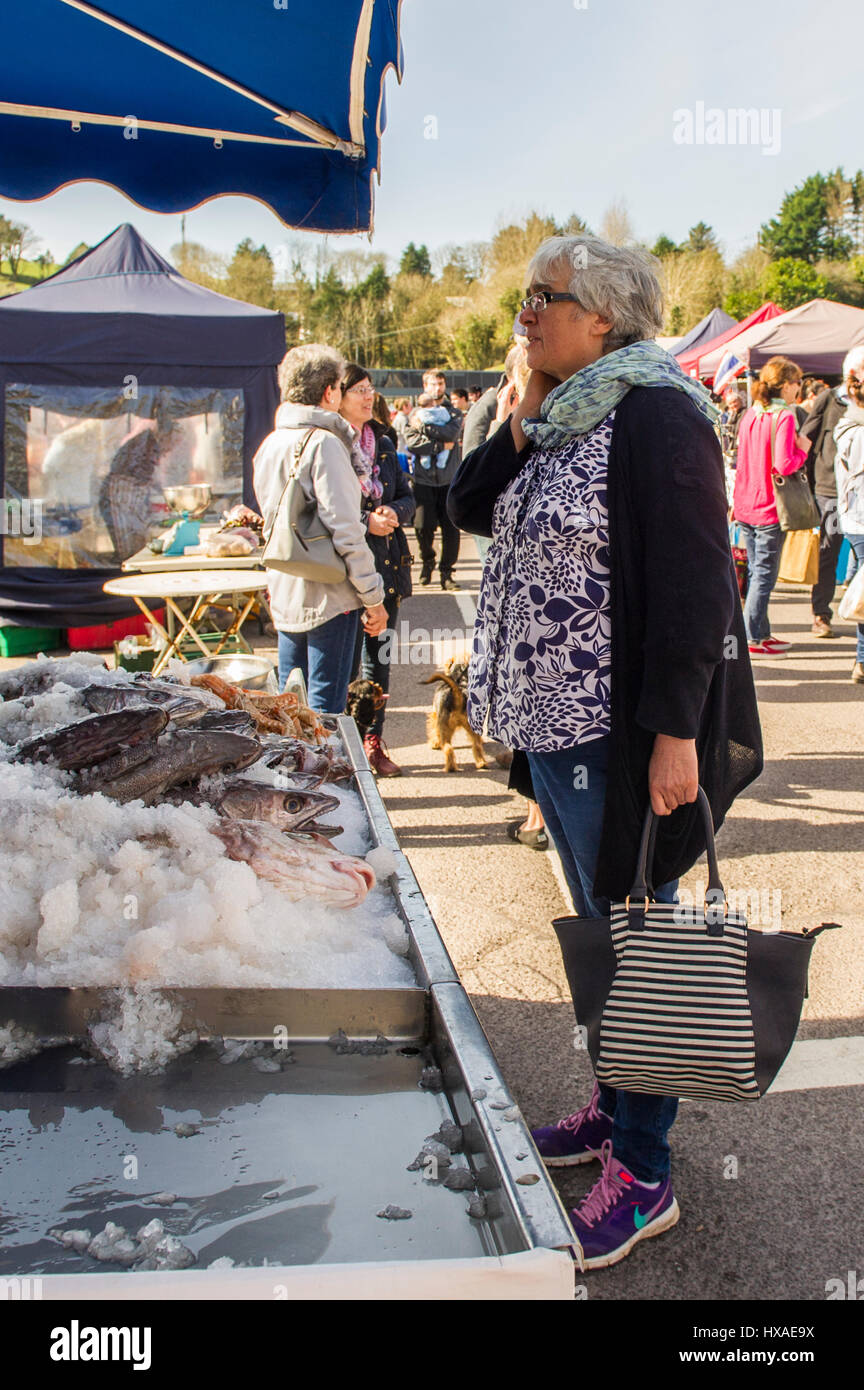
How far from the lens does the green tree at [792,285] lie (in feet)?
148

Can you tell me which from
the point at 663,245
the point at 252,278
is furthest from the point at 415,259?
the point at 252,278

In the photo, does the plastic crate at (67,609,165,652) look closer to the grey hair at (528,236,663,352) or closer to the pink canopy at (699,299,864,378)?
the grey hair at (528,236,663,352)

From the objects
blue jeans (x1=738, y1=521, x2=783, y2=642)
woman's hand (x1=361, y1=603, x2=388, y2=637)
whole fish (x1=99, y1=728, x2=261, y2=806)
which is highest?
blue jeans (x1=738, y1=521, x2=783, y2=642)

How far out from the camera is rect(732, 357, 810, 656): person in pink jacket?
26.1ft

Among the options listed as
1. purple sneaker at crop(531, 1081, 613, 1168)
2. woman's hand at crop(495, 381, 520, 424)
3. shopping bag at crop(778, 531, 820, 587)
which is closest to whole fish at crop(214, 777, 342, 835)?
purple sneaker at crop(531, 1081, 613, 1168)

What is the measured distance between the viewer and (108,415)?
852 centimetres

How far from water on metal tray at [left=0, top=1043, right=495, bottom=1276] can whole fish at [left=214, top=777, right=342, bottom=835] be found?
0.50m

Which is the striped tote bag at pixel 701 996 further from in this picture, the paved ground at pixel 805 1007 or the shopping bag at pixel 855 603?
the shopping bag at pixel 855 603

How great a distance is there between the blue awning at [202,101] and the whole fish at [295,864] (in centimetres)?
245

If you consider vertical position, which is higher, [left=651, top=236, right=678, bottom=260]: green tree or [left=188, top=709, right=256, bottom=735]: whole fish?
[left=651, top=236, right=678, bottom=260]: green tree

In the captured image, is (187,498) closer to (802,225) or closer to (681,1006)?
(681,1006)

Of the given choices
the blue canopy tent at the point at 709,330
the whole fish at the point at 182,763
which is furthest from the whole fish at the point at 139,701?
the blue canopy tent at the point at 709,330
